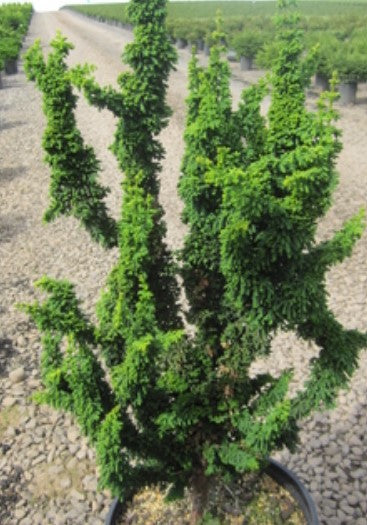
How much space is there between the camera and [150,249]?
116 inches

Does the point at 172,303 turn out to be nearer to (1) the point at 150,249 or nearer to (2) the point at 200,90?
(1) the point at 150,249

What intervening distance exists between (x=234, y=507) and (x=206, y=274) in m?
1.96

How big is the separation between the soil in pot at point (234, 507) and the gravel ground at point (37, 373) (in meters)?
0.42

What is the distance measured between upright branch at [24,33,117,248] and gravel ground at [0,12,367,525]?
2.27 m

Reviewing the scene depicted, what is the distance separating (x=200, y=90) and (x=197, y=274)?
37.8 inches

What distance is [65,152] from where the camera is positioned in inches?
112

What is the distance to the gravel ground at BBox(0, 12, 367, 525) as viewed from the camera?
4.60 m

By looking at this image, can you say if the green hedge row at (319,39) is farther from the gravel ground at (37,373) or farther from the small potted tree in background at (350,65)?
the gravel ground at (37,373)

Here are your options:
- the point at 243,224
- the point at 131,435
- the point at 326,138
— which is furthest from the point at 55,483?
the point at 326,138

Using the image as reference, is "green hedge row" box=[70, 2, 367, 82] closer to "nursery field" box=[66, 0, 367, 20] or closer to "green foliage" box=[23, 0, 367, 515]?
"green foliage" box=[23, 0, 367, 515]

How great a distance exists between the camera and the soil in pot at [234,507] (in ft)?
13.1

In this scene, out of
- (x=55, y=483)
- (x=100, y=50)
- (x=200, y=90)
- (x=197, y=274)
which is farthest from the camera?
(x=100, y=50)

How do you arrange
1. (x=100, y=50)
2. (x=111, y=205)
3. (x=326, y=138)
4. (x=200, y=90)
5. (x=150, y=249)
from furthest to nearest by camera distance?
(x=100, y=50) → (x=111, y=205) → (x=150, y=249) → (x=200, y=90) → (x=326, y=138)

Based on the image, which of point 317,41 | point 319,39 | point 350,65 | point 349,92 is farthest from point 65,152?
point 317,41
